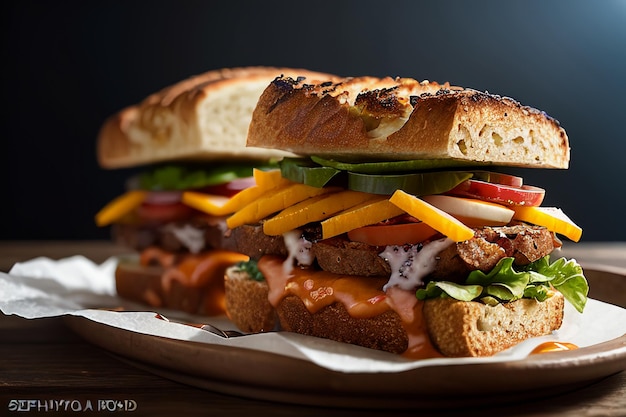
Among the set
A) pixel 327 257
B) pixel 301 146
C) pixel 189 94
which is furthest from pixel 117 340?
Result: pixel 189 94

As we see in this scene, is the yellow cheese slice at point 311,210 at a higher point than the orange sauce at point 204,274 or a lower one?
higher

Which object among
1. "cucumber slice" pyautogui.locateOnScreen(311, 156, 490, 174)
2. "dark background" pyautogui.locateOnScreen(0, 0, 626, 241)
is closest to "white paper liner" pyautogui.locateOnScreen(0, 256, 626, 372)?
Result: "cucumber slice" pyautogui.locateOnScreen(311, 156, 490, 174)

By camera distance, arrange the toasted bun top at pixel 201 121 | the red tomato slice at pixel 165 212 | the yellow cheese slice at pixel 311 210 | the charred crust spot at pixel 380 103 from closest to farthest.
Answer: the charred crust spot at pixel 380 103, the yellow cheese slice at pixel 311 210, the toasted bun top at pixel 201 121, the red tomato slice at pixel 165 212

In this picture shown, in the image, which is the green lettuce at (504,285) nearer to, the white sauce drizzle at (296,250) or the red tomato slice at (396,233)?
the red tomato slice at (396,233)

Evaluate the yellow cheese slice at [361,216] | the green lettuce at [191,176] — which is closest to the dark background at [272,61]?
the green lettuce at [191,176]

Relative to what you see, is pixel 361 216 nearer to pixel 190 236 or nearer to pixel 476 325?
pixel 476 325

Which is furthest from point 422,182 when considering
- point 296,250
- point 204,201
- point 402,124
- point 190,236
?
point 190,236

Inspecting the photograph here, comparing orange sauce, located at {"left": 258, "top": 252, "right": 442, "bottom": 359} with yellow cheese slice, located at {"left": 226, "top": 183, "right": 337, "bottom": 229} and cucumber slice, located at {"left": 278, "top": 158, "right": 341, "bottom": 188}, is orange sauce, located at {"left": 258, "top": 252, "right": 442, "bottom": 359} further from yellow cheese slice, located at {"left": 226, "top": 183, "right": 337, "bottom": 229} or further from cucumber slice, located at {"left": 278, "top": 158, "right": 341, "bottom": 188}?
cucumber slice, located at {"left": 278, "top": 158, "right": 341, "bottom": 188}

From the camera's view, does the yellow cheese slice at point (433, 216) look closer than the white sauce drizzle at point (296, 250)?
Yes
